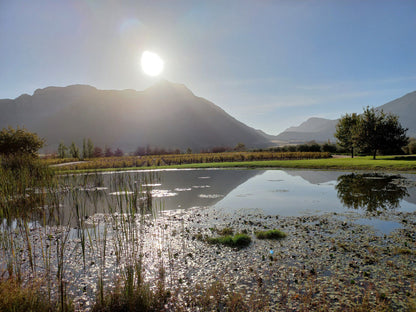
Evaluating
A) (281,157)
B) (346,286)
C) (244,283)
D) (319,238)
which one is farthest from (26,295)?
(281,157)

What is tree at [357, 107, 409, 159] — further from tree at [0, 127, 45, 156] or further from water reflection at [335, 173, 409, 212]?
tree at [0, 127, 45, 156]

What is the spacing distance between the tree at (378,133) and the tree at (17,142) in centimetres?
5915

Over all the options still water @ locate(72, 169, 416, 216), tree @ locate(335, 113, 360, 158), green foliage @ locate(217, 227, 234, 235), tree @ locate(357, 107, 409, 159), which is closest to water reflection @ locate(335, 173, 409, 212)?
still water @ locate(72, 169, 416, 216)

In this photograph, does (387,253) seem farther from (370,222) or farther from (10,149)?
(10,149)

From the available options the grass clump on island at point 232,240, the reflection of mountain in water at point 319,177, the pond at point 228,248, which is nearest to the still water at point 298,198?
the pond at point 228,248

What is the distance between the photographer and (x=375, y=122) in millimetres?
46969

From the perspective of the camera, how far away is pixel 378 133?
4572cm

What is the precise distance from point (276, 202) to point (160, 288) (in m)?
12.2

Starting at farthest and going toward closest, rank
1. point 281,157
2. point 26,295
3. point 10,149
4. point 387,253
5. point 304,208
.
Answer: point 281,157
point 10,149
point 304,208
point 387,253
point 26,295

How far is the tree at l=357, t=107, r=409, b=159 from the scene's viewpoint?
4556 cm

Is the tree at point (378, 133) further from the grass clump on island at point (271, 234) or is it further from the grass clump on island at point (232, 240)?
the grass clump on island at point (232, 240)

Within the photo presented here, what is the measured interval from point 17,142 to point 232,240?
160 ft

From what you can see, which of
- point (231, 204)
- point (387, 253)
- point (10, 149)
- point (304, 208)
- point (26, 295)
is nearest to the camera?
point (26, 295)

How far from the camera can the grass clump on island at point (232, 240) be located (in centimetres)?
955
